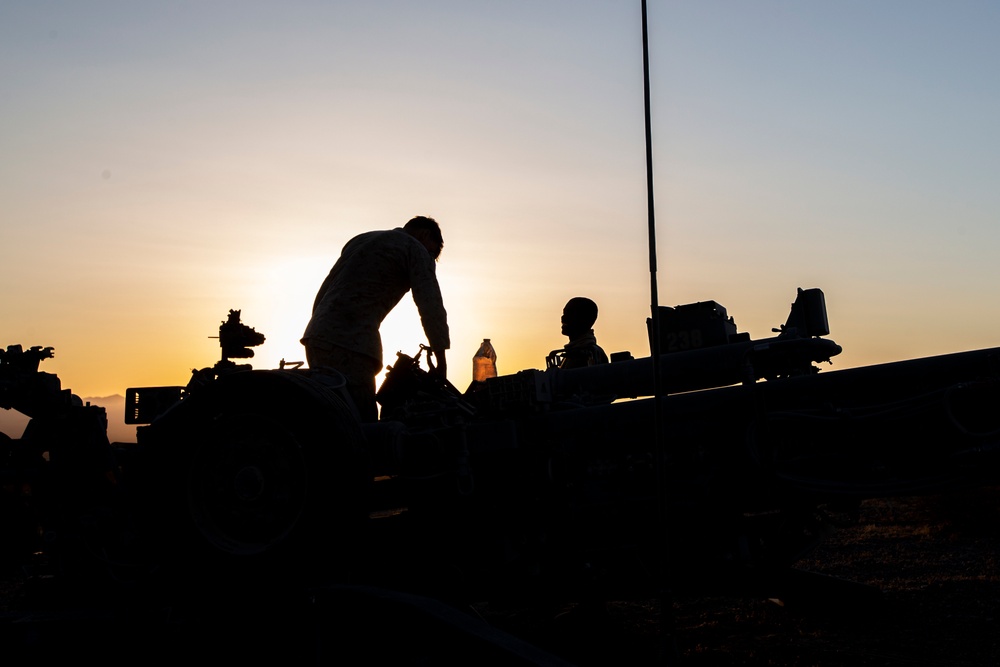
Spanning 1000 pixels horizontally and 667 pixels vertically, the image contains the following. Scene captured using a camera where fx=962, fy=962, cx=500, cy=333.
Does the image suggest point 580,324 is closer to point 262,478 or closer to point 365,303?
point 365,303

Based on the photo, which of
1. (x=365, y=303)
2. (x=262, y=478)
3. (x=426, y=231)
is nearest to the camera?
(x=262, y=478)

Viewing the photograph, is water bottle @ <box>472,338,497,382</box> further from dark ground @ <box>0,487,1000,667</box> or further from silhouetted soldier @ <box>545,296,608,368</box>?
dark ground @ <box>0,487,1000,667</box>

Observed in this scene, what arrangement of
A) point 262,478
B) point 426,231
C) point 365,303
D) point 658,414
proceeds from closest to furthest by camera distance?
point 658,414 < point 262,478 < point 365,303 < point 426,231

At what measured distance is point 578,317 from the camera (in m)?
7.76

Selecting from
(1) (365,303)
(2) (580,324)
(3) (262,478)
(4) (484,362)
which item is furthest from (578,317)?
(3) (262,478)

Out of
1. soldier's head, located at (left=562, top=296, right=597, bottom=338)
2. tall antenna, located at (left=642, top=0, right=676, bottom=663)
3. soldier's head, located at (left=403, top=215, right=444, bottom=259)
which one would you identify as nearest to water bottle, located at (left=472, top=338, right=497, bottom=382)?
soldier's head, located at (left=403, top=215, right=444, bottom=259)

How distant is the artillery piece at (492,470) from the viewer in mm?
4516

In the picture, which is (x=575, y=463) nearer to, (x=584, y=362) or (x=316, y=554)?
(x=316, y=554)

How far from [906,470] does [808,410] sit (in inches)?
20.3

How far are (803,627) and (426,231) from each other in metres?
3.73

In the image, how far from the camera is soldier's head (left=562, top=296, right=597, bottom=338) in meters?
7.75

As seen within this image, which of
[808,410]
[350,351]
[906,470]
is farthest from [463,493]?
[906,470]

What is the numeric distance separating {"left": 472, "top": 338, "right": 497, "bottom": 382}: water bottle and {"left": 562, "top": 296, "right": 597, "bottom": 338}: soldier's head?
120cm

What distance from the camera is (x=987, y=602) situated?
6.99m
